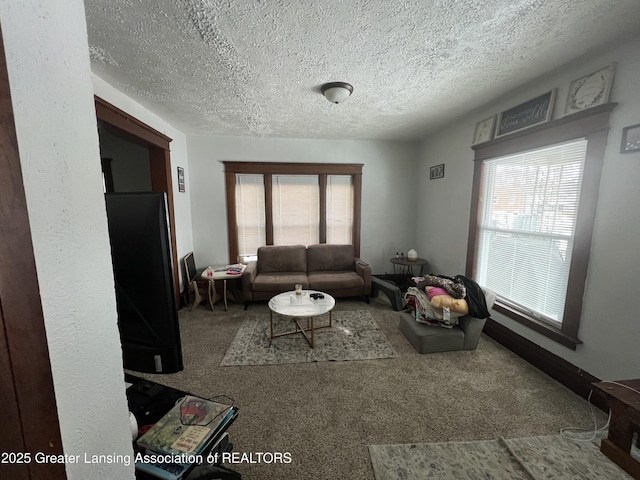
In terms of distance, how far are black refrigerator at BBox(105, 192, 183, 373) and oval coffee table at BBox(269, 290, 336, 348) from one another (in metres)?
1.70

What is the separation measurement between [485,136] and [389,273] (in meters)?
2.57

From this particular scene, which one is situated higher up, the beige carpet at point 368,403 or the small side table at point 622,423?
the small side table at point 622,423

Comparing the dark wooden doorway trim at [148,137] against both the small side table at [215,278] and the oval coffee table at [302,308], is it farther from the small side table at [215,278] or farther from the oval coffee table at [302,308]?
the oval coffee table at [302,308]

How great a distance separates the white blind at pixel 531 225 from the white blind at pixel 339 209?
2013mm

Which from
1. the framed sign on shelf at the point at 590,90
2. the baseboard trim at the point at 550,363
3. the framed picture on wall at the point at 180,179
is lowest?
the baseboard trim at the point at 550,363

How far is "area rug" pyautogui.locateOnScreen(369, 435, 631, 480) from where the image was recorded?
135cm

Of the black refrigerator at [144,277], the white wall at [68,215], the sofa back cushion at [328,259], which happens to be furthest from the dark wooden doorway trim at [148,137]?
the sofa back cushion at [328,259]

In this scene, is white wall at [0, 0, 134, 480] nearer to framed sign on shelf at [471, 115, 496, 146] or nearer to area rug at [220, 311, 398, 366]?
area rug at [220, 311, 398, 366]

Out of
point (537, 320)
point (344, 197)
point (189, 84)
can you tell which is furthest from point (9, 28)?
point (344, 197)

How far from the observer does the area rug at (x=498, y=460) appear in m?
1.35

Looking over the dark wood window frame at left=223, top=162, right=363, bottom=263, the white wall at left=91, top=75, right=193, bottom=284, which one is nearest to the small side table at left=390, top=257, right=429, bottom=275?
the dark wood window frame at left=223, top=162, right=363, bottom=263

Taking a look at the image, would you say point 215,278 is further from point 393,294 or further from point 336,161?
point 336,161

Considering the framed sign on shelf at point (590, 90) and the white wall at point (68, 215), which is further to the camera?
the framed sign on shelf at point (590, 90)

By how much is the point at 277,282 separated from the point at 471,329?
2.34 meters
